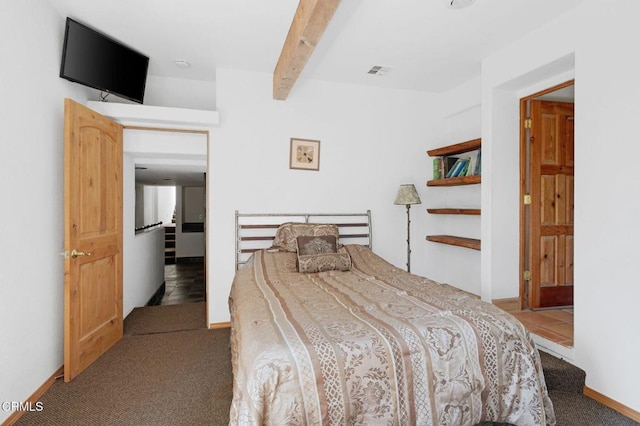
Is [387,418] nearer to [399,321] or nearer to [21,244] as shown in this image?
[399,321]

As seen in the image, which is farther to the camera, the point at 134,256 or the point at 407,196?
the point at 134,256

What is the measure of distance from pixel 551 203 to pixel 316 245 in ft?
7.73

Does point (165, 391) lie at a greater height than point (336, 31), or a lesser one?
lesser

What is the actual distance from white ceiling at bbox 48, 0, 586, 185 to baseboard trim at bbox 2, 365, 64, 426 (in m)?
2.74

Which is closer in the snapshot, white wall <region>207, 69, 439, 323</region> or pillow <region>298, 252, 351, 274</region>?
pillow <region>298, 252, 351, 274</region>

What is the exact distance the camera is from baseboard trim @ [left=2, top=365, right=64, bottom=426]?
1936 millimetres

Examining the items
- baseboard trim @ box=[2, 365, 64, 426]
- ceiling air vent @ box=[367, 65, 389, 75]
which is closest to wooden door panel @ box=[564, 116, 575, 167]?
ceiling air vent @ box=[367, 65, 389, 75]

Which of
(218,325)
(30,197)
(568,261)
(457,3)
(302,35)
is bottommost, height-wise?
(218,325)

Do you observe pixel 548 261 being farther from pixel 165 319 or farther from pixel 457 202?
pixel 165 319

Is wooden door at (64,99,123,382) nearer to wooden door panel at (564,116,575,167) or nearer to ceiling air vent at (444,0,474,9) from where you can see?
ceiling air vent at (444,0,474,9)

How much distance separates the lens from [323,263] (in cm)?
300

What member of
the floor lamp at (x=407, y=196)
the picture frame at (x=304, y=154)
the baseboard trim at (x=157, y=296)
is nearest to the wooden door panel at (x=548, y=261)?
the floor lamp at (x=407, y=196)

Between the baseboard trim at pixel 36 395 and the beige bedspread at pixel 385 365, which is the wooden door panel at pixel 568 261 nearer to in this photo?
the beige bedspread at pixel 385 365

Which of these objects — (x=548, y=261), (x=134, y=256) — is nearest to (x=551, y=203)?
(x=548, y=261)
